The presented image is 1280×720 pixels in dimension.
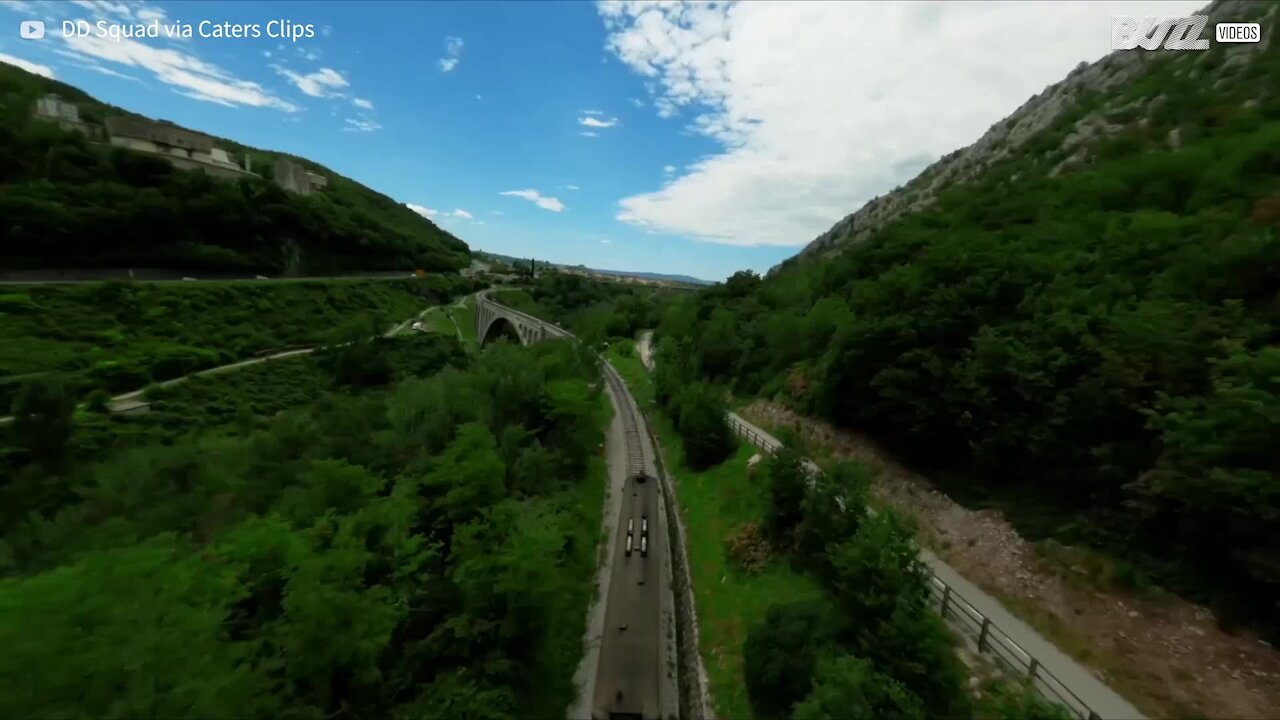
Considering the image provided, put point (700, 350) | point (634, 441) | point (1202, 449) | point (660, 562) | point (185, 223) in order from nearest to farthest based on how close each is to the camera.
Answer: point (1202, 449) → point (660, 562) → point (634, 441) → point (700, 350) → point (185, 223)

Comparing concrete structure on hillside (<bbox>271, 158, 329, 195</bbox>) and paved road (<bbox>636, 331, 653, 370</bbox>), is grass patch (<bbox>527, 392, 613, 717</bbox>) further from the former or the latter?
concrete structure on hillside (<bbox>271, 158, 329, 195</bbox>)

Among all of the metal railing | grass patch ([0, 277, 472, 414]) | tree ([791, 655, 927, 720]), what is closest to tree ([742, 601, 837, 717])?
tree ([791, 655, 927, 720])

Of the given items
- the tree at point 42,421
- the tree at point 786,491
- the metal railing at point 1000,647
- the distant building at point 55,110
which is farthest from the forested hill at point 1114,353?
the distant building at point 55,110

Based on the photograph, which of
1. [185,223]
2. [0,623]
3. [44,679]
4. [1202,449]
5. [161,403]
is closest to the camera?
[44,679]

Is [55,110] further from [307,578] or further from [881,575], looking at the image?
[881,575]

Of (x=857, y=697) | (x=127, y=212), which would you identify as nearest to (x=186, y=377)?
(x=127, y=212)

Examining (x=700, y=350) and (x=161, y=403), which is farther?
(x=700, y=350)

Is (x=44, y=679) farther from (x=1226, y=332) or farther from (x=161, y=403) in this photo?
(x=161, y=403)

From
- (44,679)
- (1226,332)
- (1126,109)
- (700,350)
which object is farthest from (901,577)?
(1126,109)
